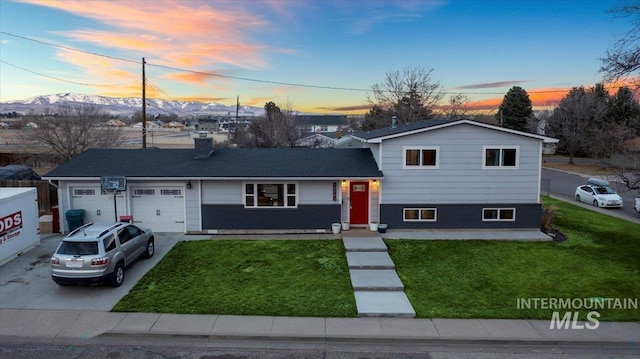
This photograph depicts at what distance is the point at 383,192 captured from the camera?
741 inches

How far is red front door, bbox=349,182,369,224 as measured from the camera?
63.0 feet

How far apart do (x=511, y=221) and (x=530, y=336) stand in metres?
10.0

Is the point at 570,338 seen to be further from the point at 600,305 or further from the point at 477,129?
the point at 477,129

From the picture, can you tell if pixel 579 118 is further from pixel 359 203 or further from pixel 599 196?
pixel 359 203

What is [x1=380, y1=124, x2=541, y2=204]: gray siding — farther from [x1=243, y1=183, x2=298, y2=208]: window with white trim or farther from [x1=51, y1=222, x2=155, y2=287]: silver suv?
[x1=51, y1=222, x2=155, y2=287]: silver suv

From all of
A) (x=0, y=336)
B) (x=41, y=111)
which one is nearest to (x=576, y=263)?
(x=0, y=336)

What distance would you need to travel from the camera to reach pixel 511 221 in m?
19.1

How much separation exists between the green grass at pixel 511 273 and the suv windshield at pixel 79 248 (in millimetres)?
9137

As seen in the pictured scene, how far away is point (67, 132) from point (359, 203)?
27.9m

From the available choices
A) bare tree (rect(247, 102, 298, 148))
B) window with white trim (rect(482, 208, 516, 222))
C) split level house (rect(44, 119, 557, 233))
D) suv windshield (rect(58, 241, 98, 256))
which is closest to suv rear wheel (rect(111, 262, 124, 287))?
suv windshield (rect(58, 241, 98, 256))

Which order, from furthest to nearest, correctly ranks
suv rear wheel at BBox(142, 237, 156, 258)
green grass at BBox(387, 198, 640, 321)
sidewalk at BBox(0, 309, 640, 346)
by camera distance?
suv rear wheel at BBox(142, 237, 156, 258) < green grass at BBox(387, 198, 640, 321) < sidewalk at BBox(0, 309, 640, 346)

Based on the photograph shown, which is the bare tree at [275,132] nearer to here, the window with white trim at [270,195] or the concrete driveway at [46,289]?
the window with white trim at [270,195]

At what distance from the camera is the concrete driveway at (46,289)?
11594 millimetres

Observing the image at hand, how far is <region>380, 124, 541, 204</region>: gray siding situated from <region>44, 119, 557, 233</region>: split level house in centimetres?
4
